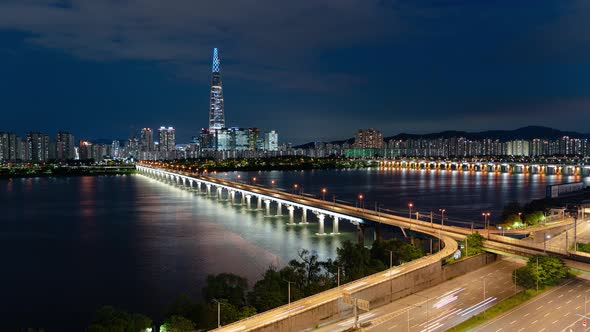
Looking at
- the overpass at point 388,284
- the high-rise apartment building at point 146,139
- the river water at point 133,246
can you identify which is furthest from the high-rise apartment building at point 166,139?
the overpass at point 388,284

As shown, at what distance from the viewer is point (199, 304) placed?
13.0 meters

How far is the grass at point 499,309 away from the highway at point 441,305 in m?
0.22

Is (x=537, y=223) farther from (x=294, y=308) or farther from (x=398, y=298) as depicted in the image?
(x=294, y=308)

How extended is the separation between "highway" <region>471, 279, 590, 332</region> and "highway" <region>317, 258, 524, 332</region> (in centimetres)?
67

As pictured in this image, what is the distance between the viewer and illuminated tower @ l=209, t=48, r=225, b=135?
5541 inches

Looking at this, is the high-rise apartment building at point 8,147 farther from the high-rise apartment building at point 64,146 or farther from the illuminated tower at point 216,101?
the illuminated tower at point 216,101

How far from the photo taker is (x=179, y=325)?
11.4 metres

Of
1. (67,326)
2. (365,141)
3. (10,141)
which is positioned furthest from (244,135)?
(67,326)

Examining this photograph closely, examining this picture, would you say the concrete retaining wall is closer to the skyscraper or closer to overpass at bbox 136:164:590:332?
overpass at bbox 136:164:590:332

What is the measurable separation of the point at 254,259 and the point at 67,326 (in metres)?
8.77

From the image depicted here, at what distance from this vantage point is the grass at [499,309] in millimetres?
11288

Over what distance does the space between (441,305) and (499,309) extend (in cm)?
138

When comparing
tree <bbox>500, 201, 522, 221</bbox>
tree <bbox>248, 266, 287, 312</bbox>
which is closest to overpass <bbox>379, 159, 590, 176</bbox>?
tree <bbox>500, 201, 522, 221</bbox>

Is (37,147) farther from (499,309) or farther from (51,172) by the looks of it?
(499,309)
